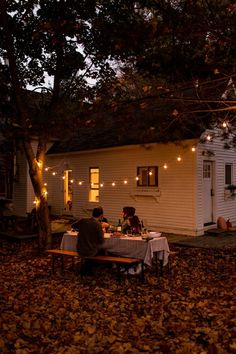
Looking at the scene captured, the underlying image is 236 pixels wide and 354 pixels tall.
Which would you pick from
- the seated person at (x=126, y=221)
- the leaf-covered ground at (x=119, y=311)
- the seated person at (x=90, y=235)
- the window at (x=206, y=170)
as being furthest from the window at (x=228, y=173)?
the seated person at (x=90, y=235)

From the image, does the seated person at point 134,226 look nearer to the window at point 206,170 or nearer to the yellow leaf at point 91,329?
the yellow leaf at point 91,329

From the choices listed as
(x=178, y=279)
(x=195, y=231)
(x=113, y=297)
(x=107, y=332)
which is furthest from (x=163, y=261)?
(x=195, y=231)

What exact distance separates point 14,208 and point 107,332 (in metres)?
16.8

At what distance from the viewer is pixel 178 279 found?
27.7 feet

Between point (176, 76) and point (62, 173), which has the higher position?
point (176, 76)

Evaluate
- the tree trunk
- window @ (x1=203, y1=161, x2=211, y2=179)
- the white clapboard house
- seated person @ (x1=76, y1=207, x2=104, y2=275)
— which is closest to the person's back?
seated person @ (x1=76, y1=207, x2=104, y2=275)

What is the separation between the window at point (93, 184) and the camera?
18438 millimetres

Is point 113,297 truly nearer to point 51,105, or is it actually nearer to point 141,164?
point 51,105

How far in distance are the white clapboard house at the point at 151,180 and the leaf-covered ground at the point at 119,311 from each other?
4.43 meters

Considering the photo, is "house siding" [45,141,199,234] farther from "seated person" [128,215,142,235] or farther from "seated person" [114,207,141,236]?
"seated person" [128,215,142,235]

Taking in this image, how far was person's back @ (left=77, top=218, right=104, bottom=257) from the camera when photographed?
8.32 metres

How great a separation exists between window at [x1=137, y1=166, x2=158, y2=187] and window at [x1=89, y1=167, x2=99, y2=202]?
3.01 meters

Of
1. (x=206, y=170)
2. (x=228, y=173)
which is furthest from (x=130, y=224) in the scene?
(x=228, y=173)

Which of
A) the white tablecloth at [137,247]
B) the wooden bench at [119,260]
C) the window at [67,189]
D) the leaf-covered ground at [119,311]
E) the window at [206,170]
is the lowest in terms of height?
the leaf-covered ground at [119,311]
